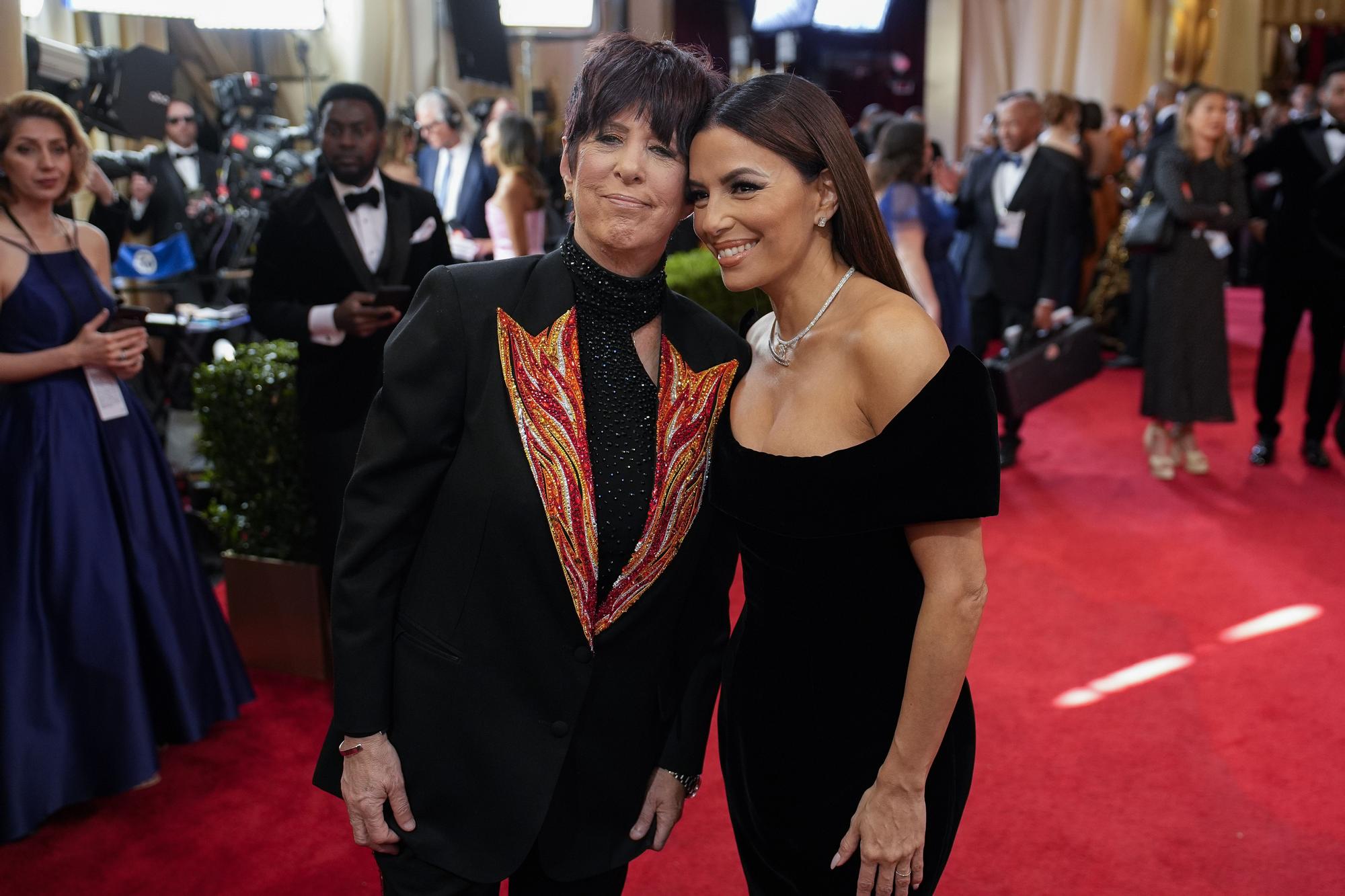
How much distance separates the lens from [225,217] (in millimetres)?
6629

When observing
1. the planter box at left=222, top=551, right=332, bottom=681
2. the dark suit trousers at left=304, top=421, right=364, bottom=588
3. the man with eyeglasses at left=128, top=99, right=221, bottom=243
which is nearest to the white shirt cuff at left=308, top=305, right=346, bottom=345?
the dark suit trousers at left=304, top=421, right=364, bottom=588

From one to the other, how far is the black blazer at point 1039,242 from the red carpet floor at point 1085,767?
4.46 ft

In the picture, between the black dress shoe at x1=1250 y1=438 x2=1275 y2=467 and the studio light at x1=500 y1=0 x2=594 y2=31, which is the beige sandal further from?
the studio light at x1=500 y1=0 x2=594 y2=31

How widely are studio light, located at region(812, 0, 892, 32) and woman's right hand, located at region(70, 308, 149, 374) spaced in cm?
1361

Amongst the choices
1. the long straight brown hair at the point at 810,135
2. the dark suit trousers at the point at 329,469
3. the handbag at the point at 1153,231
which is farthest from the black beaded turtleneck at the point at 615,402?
the handbag at the point at 1153,231

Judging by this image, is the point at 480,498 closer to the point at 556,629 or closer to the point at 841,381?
the point at 556,629

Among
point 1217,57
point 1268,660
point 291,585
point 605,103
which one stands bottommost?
point 1268,660

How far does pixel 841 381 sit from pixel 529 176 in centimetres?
463

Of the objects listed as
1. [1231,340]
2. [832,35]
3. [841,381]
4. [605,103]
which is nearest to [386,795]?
[841,381]

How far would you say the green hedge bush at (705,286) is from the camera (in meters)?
5.02

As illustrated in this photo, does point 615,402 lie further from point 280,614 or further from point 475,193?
point 475,193

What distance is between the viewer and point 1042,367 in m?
5.34

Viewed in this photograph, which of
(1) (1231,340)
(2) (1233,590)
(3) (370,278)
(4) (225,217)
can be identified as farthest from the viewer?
(1) (1231,340)

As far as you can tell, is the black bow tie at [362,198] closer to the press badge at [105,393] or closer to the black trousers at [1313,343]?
the press badge at [105,393]
